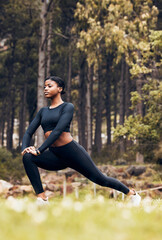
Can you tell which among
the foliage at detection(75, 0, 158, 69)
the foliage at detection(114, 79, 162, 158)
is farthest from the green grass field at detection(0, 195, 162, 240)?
the foliage at detection(75, 0, 158, 69)

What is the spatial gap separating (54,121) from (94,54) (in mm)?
13471

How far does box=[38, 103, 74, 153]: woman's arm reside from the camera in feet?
20.1

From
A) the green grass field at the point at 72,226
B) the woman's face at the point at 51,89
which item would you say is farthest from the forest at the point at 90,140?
the woman's face at the point at 51,89

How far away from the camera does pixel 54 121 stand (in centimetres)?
641

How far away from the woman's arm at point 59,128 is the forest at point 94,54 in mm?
9932

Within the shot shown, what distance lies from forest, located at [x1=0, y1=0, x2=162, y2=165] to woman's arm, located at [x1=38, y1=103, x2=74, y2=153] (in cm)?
993

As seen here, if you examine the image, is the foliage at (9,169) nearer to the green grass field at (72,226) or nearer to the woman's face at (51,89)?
the woman's face at (51,89)

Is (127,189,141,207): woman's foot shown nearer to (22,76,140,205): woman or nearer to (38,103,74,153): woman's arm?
(22,76,140,205): woman

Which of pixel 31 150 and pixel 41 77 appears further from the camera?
pixel 41 77

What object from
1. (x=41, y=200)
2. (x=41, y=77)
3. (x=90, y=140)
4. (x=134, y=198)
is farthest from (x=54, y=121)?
(x=90, y=140)

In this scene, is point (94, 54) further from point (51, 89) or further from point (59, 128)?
point (59, 128)

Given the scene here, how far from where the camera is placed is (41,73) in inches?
865

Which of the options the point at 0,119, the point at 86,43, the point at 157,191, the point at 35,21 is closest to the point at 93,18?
the point at 86,43

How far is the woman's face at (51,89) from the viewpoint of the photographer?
6566 millimetres
